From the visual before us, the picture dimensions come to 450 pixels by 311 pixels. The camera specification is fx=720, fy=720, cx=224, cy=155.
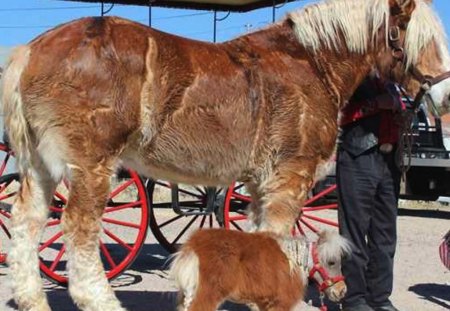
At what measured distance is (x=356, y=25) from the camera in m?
4.32

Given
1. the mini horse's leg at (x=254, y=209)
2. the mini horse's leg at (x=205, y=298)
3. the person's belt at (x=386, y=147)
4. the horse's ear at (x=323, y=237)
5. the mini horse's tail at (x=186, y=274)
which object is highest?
the person's belt at (x=386, y=147)

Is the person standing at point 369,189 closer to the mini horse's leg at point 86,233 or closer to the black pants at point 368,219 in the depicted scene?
the black pants at point 368,219

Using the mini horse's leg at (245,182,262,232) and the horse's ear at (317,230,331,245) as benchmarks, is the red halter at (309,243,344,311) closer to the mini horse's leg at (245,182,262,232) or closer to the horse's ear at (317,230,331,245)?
the horse's ear at (317,230,331,245)

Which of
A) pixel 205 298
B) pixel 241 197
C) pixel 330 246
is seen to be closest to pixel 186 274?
pixel 205 298

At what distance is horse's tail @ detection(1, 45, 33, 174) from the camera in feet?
13.0

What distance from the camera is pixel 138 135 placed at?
153 inches

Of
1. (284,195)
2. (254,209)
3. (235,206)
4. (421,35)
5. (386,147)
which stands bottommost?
(235,206)

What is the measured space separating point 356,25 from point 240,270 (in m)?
1.71

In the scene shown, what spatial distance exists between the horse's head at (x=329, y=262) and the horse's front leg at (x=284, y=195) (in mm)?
209

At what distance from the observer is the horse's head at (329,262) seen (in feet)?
13.0

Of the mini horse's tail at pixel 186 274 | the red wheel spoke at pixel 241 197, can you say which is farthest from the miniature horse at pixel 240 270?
the red wheel spoke at pixel 241 197

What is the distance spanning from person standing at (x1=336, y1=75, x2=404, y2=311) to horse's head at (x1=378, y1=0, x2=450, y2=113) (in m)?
0.53

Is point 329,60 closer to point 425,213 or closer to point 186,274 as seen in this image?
point 186,274

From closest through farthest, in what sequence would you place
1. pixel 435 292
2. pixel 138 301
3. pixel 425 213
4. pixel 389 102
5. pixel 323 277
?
1. pixel 323 277
2. pixel 389 102
3. pixel 138 301
4. pixel 435 292
5. pixel 425 213
